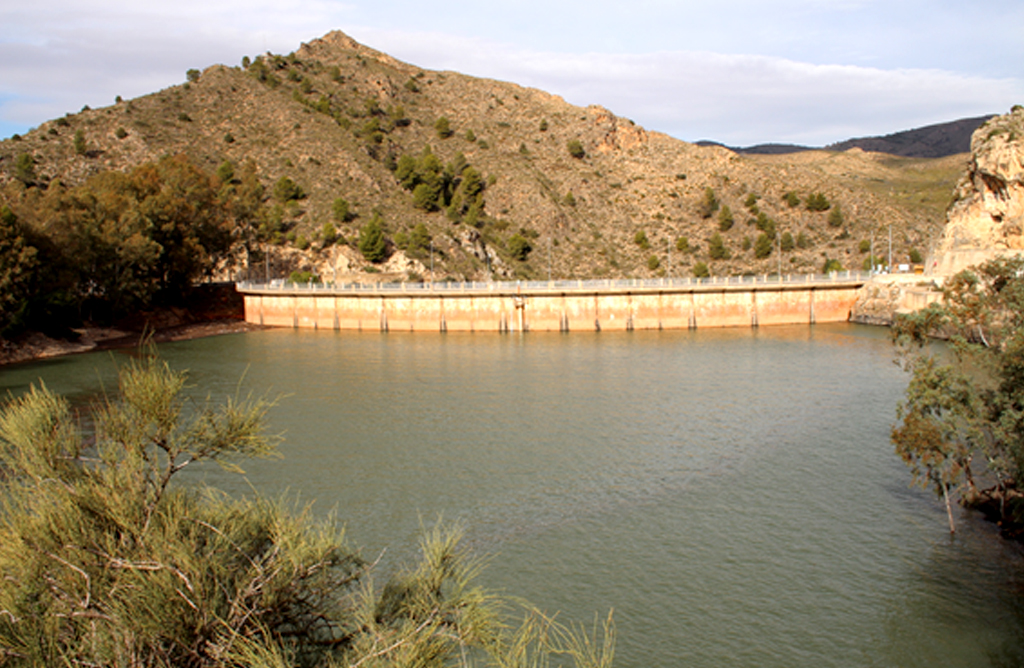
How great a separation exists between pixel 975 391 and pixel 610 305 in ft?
194

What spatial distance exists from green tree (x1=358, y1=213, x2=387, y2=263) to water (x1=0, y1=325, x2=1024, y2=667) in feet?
173

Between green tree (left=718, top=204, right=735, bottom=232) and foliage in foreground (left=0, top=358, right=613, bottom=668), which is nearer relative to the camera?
foliage in foreground (left=0, top=358, right=613, bottom=668)

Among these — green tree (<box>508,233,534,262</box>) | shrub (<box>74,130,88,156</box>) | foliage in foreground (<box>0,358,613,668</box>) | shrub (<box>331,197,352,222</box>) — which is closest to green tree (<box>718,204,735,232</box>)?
green tree (<box>508,233,534,262</box>)

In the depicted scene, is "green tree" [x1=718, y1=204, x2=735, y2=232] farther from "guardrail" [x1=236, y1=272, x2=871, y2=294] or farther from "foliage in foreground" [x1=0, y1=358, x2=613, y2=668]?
"foliage in foreground" [x1=0, y1=358, x2=613, y2=668]

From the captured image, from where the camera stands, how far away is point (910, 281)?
7625 cm

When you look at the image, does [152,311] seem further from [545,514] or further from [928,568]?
[928,568]

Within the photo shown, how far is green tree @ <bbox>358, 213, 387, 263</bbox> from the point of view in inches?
4215

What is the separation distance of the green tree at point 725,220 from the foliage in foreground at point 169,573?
125 metres

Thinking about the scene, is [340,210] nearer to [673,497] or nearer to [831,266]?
[831,266]

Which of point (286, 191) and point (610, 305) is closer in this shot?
point (610, 305)

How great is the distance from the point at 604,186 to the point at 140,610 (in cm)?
14009

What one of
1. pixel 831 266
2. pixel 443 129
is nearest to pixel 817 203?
pixel 831 266

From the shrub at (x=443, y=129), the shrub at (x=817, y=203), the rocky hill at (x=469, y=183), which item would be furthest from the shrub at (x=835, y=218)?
the shrub at (x=443, y=129)

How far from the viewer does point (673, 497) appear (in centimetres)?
2725
